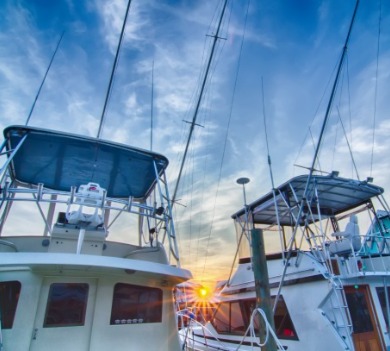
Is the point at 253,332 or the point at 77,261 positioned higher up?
the point at 77,261

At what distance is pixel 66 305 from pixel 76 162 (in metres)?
2.97

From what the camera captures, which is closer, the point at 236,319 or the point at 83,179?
the point at 83,179

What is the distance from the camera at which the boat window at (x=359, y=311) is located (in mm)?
5676

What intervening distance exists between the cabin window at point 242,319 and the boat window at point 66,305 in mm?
4902

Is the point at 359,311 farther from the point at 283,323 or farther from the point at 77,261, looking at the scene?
the point at 77,261

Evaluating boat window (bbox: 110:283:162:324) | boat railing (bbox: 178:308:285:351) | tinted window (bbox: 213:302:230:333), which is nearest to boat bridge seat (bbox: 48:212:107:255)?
boat window (bbox: 110:283:162:324)

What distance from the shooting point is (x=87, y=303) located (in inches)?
163

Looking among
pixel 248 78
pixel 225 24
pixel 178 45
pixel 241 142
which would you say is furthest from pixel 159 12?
pixel 241 142

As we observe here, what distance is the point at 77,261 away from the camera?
3553 millimetres

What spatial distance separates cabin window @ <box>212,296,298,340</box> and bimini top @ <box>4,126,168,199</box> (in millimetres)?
4683

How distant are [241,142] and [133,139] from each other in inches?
166

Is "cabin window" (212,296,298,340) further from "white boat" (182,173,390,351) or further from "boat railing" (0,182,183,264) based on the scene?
"boat railing" (0,182,183,264)

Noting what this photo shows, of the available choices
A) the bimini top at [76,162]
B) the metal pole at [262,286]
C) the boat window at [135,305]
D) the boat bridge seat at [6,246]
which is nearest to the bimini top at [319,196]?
the metal pole at [262,286]

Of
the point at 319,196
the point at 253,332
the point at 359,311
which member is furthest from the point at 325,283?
the point at 319,196
